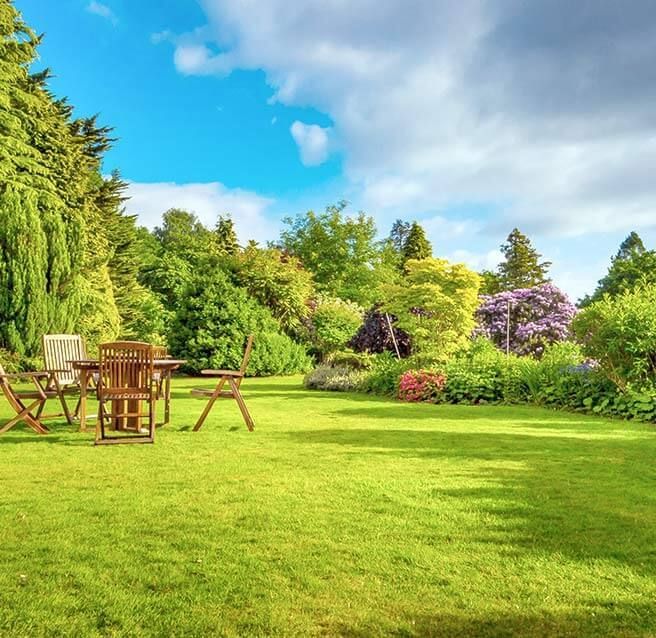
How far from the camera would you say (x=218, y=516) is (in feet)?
10.8

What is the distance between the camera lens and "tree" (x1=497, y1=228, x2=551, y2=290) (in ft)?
142

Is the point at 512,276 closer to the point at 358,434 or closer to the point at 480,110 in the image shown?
the point at 480,110

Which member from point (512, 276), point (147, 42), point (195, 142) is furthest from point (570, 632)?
point (512, 276)

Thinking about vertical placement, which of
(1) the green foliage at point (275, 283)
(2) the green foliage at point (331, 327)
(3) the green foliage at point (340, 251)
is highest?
(3) the green foliage at point (340, 251)

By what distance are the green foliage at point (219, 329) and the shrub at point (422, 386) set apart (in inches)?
344

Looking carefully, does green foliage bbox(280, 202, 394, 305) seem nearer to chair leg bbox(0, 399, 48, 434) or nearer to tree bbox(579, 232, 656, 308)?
tree bbox(579, 232, 656, 308)

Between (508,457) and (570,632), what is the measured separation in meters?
3.23

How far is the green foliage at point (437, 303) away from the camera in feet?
39.2

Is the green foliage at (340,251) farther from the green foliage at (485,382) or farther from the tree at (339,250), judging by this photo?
the green foliage at (485,382)

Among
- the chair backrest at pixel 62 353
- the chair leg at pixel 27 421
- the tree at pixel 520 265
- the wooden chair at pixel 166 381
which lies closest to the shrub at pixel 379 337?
the wooden chair at pixel 166 381

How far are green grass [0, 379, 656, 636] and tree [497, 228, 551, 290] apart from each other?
1552 inches

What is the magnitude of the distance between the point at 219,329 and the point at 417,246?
19783 millimetres

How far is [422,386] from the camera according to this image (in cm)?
1084

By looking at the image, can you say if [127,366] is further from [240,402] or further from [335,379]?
[335,379]
